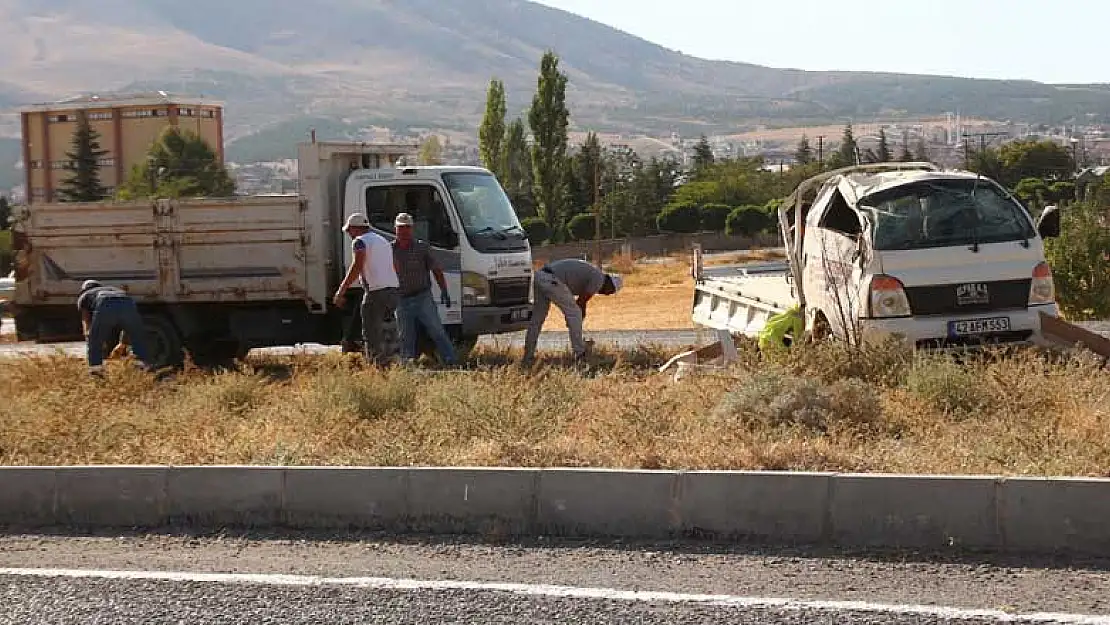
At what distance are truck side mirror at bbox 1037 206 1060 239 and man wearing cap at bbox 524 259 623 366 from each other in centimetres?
412

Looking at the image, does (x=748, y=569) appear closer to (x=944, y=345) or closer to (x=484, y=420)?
(x=484, y=420)

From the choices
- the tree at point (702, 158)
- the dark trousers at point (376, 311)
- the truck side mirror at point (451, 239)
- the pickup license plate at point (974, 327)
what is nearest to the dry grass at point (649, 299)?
the truck side mirror at point (451, 239)

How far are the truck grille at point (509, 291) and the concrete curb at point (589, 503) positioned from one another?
795 centimetres

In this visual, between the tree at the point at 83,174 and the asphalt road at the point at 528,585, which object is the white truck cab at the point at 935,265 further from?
the tree at the point at 83,174

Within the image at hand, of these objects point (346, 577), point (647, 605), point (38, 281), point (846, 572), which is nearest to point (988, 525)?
point (846, 572)

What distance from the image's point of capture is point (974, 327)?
1223cm

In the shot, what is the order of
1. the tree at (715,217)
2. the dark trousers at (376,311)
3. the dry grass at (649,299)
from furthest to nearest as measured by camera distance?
the tree at (715,217), the dry grass at (649,299), the dark trousers at (376,311)

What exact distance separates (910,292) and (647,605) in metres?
6.68

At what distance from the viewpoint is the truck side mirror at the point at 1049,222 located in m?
13.1

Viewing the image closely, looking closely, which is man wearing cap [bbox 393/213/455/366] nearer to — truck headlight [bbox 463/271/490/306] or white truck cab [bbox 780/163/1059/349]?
truck headlight [bbox 463/271/490/306]

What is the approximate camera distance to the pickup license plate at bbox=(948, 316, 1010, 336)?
12.2 metres

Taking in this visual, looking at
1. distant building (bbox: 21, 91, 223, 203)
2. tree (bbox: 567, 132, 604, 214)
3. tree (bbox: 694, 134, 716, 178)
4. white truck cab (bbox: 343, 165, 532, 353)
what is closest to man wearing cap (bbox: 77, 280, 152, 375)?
white truck cab (bbox: 343, 165, 532, 353)

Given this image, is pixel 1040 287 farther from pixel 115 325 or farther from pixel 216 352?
pixel 216 352

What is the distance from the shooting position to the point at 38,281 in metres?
16.8
